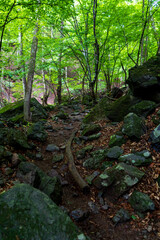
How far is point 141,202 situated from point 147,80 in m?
Answer: 4.97

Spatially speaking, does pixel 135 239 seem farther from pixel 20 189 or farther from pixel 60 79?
pixel 60 79

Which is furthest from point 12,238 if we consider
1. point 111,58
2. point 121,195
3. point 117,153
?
point 111,58

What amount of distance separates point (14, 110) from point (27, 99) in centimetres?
197

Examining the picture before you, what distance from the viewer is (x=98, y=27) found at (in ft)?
32.6

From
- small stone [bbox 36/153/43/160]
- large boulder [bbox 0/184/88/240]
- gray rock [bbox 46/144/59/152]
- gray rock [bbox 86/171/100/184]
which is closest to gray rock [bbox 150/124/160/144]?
gray rock [bbox 86/171/100/184]

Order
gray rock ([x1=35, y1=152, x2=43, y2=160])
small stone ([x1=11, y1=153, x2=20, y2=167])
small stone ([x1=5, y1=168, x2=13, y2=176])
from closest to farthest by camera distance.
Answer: small stone ([x1=5, y1=168, x2=13, y2=176]) → small stone ([x1=11, y1=153, x2=20, y2=167]) → gray rock ([x1=35, y1=152, x2=43, y2=160])

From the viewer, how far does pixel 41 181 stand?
11.9ft

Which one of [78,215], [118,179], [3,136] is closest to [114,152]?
[118,179]

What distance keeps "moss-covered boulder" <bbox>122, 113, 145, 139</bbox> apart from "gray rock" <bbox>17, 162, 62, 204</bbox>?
119 inches

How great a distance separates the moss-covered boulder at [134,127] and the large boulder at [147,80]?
1.76 m

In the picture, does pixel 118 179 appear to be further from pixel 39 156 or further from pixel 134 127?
pixel 39 156

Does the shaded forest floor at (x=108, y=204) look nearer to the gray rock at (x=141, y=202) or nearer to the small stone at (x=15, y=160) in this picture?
the gray rock at (x=141, y=202)

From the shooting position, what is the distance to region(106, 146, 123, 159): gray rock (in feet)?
15.2

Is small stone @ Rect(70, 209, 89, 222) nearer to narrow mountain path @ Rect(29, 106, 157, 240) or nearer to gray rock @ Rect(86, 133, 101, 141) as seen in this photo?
narrow mountain path @ Rect(29, 106, 157, 240)
